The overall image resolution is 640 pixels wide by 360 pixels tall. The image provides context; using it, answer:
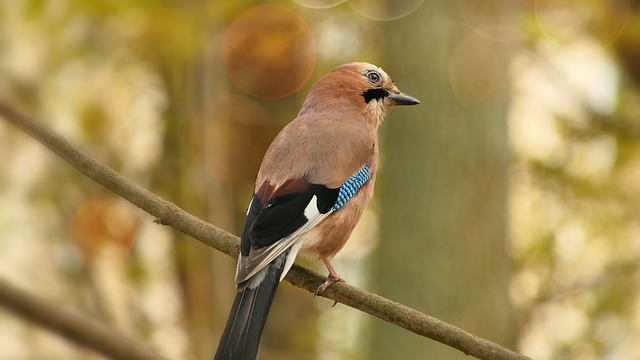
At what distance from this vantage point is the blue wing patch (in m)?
3.72

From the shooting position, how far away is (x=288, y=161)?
3.64 meters

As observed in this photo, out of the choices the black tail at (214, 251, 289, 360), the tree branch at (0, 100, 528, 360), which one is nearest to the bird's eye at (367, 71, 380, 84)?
the black tail at (214, 251, 289, 360)

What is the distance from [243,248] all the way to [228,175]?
6560 millimetres

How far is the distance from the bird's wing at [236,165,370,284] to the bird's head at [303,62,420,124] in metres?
0.64

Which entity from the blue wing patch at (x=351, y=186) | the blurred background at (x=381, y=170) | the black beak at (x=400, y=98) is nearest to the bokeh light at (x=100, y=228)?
the blurred background at (x=381, y=170)

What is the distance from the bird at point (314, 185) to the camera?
3.24m

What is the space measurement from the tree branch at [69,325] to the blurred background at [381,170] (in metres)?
5.97

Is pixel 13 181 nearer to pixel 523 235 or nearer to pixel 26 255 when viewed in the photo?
pixel 26 255

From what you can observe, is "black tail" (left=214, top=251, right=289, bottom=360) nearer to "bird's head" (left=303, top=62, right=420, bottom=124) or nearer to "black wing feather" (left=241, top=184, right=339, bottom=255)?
"black wing feather" (left=241, top=184, right=339, bottom=255)

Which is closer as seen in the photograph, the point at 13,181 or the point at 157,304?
the point at 13,181

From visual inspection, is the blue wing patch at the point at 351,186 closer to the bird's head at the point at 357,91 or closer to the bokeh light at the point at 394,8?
the bird's head at the point at 357,91

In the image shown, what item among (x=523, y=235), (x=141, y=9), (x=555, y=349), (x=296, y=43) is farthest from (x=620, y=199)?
(x=141, y=9)

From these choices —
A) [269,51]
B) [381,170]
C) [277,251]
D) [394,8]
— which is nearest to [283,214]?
[277,251]

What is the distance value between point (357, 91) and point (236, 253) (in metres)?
1.29
